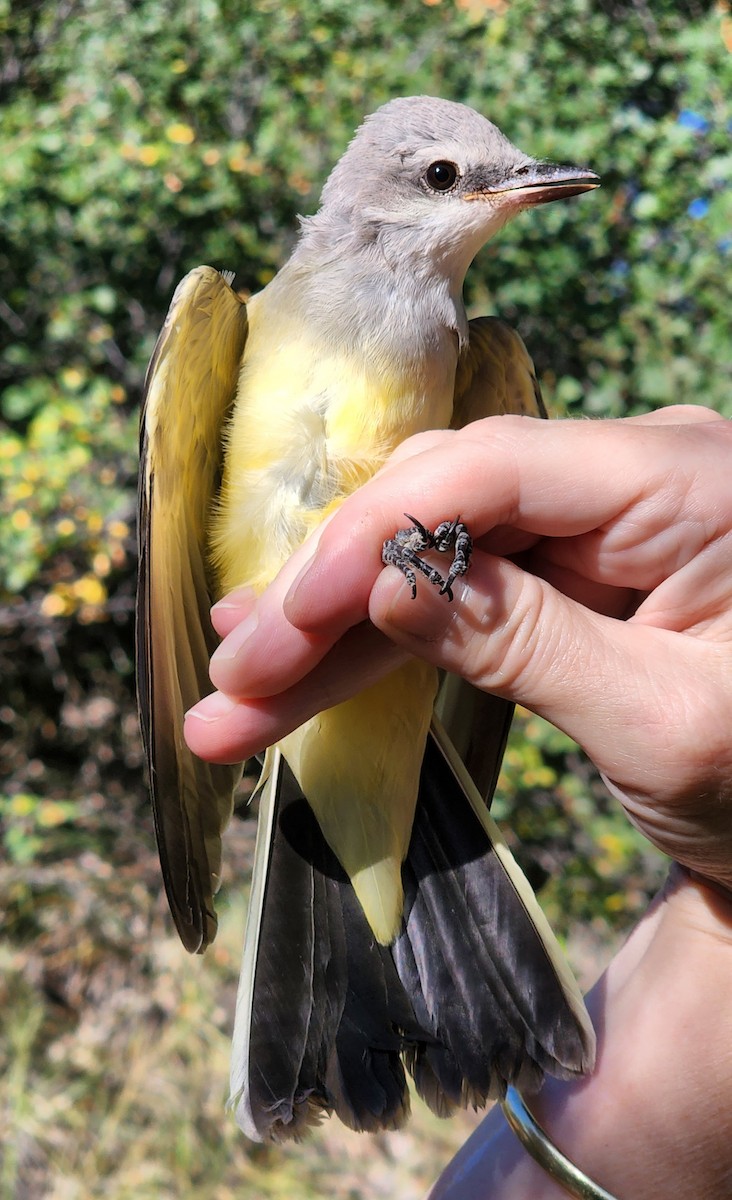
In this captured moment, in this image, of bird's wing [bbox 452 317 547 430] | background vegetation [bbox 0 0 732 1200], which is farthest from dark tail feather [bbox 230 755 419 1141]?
background vegetation [bbox 0 0 732 1200]

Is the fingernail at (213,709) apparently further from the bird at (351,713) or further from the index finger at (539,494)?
the bird at (351,713)

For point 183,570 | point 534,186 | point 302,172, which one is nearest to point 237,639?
point 183,570

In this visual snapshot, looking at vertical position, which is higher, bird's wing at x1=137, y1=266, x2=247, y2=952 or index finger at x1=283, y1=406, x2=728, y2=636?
index finger at x1=283, y1=406, x2=728, y2=636

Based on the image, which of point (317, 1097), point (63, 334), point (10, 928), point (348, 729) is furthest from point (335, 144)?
point (317, 1097)

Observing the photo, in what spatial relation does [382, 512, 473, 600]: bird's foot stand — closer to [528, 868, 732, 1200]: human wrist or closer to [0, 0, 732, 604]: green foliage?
[528, 868, 732, 1200]: human wrist

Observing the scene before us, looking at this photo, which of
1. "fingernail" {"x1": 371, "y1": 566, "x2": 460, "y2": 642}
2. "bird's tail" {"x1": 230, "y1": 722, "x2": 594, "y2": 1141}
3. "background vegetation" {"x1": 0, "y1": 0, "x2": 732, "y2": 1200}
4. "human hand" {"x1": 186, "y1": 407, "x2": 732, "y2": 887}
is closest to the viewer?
"human hand" {"x1": 186, "y1": 407, "x2": 732, "y2": 887}

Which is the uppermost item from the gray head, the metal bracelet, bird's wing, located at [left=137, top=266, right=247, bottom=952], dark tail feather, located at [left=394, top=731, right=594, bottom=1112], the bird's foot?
the gray head

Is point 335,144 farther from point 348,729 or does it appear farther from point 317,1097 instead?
point 317,1097

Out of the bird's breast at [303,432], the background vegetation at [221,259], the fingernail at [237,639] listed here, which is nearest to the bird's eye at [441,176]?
the bird's breast at [303,432]
